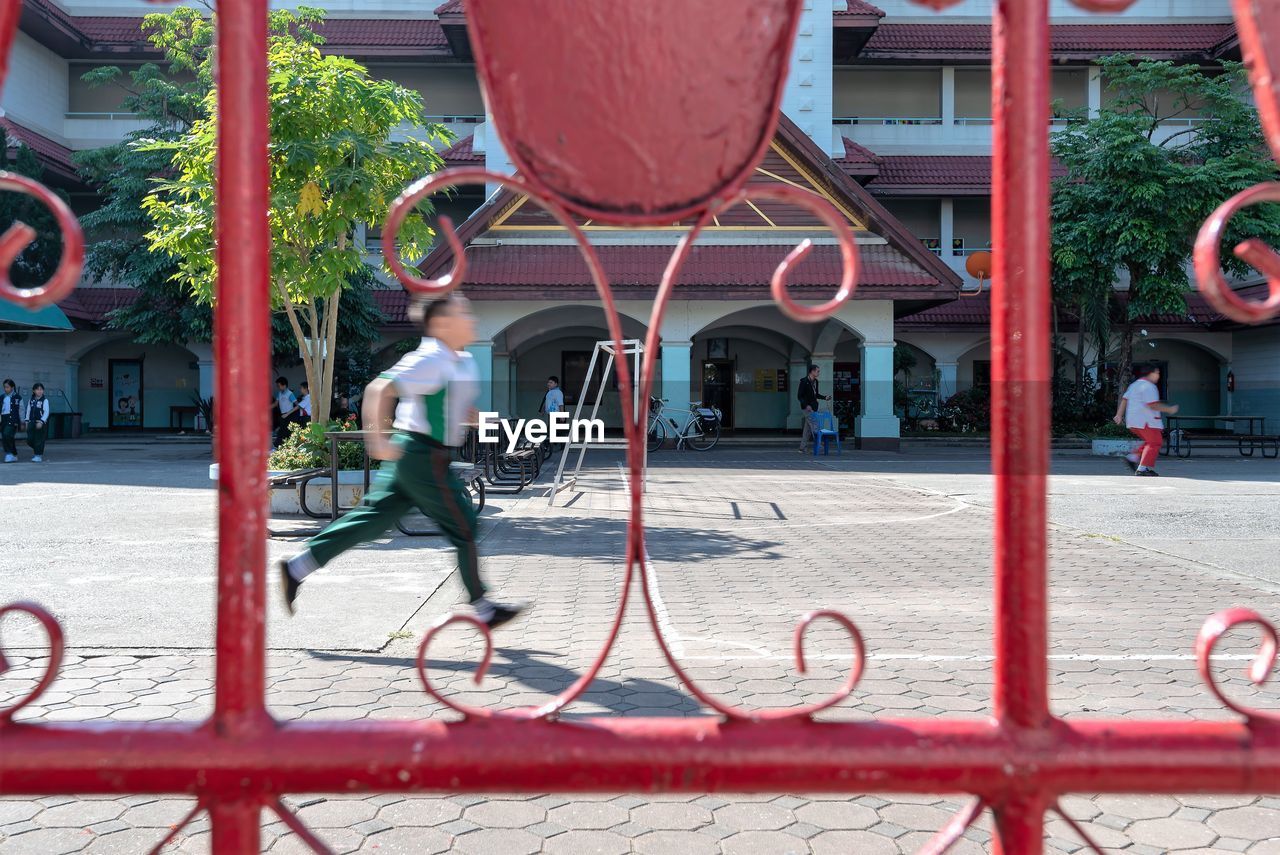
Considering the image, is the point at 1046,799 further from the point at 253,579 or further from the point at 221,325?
the point at 221,325

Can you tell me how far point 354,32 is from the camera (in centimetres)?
3025

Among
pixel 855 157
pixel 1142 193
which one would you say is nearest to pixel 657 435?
pixel 855 157

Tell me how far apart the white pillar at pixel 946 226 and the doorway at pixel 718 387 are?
7.56 meters

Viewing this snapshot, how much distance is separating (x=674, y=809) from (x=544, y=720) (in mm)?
1832

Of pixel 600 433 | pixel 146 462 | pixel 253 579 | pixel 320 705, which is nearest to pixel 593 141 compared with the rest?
pixel 253 579

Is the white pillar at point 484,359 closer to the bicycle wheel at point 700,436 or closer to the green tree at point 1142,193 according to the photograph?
the bicycle wheel at point 700,436

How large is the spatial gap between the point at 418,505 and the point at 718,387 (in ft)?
93.7

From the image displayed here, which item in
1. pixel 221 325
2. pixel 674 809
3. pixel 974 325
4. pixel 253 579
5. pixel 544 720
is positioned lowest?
pixel 674 809

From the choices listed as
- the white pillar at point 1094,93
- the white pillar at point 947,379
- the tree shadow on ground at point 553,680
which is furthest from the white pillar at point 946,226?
the tree shadow on ground at point 553,680

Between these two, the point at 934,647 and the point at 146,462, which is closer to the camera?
the point at 934,647

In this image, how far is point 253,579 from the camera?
1398 mm

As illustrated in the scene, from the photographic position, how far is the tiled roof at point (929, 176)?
1163 inches

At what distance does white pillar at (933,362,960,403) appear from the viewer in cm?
3009

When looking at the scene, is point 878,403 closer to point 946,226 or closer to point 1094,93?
point 946,226
